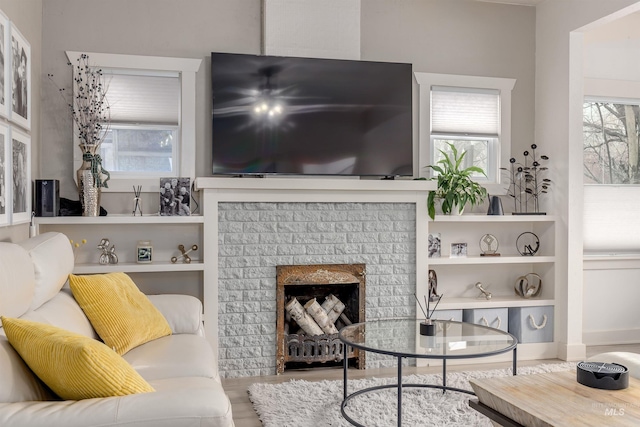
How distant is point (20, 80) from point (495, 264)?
12.3 feet

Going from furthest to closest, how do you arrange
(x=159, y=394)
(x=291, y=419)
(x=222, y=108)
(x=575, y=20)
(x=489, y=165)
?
(x=489, y=165) → (x=575, y=20) → (x=222, y=108) → (x=291, y=419) → (x=159, y=394)

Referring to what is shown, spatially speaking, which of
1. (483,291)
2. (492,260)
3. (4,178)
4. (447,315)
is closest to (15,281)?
(4,178)

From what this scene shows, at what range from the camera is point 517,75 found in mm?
5086

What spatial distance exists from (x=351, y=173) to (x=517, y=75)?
5.80ft

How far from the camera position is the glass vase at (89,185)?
3.96 metres

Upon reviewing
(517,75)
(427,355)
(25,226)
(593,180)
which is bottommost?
(427,355)

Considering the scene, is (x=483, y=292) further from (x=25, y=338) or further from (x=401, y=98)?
(x=25, y=338)

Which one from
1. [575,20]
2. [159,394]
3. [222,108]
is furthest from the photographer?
[575,20]

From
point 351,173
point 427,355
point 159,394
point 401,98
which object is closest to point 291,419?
point 427,355

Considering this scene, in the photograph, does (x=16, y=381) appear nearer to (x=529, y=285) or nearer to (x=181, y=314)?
(x=181, y=314)

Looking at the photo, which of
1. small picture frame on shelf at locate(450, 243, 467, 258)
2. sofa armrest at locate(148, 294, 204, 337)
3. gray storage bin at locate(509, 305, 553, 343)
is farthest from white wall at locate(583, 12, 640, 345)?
sofa armrest at locate(148, 294, 204, 337)

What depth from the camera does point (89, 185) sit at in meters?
3.96

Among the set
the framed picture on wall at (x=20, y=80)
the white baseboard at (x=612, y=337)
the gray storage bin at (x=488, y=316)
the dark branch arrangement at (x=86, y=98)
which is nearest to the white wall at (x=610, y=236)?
the white baseboard at (x=612, y=337)

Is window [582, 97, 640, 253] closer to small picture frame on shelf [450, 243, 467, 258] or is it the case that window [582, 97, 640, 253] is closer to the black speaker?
small picture frame on shelf [450, 243, 467, 258]
